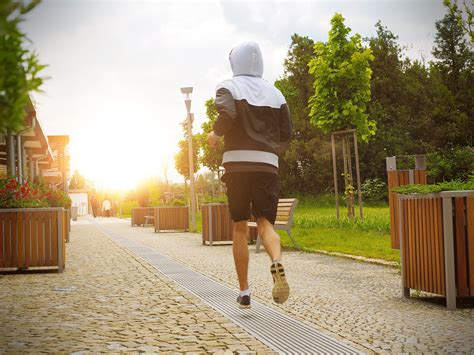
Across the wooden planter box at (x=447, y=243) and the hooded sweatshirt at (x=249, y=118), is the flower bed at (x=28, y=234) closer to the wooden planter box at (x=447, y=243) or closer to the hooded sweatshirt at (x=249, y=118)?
the hooded sweatshirt at (x=249, y=118)

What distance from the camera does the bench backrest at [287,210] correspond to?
10875 millimetres

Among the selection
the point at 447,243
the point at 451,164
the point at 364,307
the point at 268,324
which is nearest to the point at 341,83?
the point at 364,307

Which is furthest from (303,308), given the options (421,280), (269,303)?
(421,280)

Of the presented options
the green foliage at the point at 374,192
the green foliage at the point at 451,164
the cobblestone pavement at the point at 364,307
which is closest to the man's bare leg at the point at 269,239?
the cobblestone pavement at the point at 364,307

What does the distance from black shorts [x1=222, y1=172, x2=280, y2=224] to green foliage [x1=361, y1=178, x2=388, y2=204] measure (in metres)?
33.1

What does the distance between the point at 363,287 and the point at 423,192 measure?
1.57 metres

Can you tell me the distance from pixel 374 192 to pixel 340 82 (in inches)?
850

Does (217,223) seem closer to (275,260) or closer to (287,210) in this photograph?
(287,210)

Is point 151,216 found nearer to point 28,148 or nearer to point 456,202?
point 28,148

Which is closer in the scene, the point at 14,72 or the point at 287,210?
the point at 14,72

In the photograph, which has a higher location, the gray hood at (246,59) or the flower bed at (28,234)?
the gray hood at (246,59)

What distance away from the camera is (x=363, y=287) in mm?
6477

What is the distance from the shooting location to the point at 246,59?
5.02 metres

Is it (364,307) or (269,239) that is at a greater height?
(269,239)
